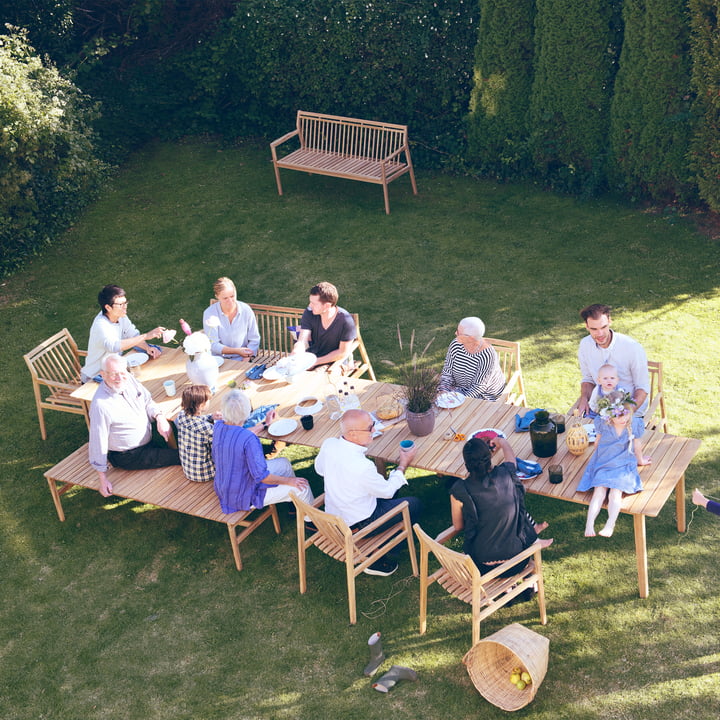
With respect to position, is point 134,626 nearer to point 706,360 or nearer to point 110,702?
point 110,702

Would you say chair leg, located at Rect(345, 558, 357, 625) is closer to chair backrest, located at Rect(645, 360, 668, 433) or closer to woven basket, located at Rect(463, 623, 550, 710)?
woven basket, located at Rect(463, 623, 550, 710)

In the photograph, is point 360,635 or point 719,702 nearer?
point 719,702

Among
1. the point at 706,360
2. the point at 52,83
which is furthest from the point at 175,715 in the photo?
the point at 52,83

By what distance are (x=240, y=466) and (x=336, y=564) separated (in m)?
1.20

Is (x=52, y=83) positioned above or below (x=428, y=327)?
above

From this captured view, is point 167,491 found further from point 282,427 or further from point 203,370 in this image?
point 203,370

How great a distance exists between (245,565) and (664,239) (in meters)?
7.48

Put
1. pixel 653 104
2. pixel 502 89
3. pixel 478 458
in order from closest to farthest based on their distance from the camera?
pixel 478 458
pixel 653 104
pixel 502 89

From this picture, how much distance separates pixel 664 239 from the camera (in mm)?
11281

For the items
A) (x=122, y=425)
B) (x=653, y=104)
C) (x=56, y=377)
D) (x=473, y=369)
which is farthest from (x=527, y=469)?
(x=653, y=104)

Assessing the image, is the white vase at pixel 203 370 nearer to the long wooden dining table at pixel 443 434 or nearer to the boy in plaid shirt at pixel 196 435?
the long wooden dining table at pixel 443 434

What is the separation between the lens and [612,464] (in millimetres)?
6000

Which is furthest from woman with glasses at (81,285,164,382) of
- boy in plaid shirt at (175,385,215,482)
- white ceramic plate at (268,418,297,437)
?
white ceramic plate at (268,418,297,437)

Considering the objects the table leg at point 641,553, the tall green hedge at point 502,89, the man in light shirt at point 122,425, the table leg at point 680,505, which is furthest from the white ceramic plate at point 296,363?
the tall green hedge at point 502,89
